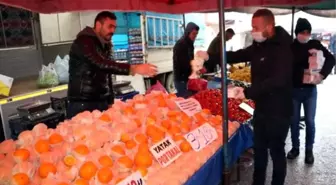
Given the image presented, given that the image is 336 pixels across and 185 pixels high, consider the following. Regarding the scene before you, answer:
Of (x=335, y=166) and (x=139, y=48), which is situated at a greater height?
(x=139, y=48)

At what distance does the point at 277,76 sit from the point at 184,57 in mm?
2347

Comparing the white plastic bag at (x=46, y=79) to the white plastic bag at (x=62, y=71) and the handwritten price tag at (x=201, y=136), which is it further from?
the handwritten price tag at (x=201, y=136)

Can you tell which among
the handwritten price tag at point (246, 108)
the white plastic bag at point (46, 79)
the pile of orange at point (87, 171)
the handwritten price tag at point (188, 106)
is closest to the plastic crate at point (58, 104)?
the white plastic bag at point (46, 79)

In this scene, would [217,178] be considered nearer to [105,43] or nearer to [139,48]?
[105,43]

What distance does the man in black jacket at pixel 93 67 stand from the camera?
241 cm

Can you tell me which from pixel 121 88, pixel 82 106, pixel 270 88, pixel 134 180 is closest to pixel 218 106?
pixel 270 88

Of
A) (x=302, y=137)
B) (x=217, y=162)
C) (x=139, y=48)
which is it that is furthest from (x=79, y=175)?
(x=139, y=48)

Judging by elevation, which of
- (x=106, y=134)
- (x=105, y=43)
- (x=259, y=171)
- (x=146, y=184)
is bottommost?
(x=259, y=171)

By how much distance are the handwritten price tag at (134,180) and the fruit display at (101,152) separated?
51mm

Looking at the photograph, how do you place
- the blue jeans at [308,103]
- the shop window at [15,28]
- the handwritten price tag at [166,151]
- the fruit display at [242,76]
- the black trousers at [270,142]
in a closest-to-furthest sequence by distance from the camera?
the handwritten price tag at [166,151]
the black trousers at [270,142]
the blue jeans at [308,103]
the shop window at [15,28]
the fruit display at [242,76]

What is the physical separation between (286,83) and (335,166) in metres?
1.78

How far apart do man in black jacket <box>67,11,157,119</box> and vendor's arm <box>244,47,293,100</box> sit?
90 centimetres

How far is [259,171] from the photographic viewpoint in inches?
104

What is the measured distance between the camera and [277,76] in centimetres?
223
